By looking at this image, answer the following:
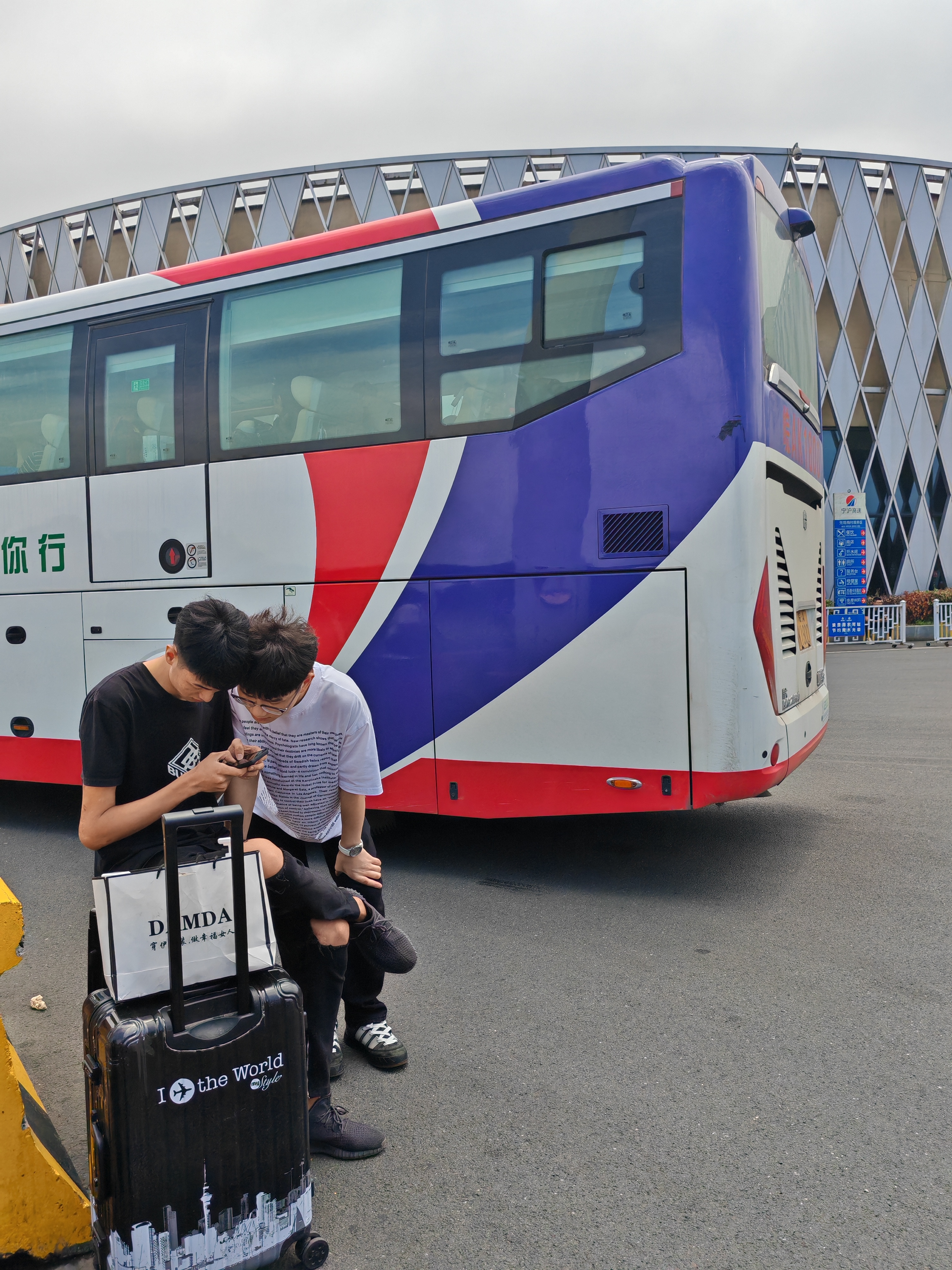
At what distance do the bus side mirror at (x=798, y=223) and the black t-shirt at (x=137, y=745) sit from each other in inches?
176

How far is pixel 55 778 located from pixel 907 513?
28.9 metres

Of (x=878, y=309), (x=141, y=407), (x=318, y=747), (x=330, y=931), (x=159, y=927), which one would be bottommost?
(x=330, y=931)

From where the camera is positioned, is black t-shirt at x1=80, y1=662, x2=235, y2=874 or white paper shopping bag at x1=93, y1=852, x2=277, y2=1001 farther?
black t-shirt at x1=80, y1=662, x2=235, y2=874

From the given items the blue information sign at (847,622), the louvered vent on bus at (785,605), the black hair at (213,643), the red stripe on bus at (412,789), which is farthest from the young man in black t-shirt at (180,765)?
the blue information sign at (847,622)

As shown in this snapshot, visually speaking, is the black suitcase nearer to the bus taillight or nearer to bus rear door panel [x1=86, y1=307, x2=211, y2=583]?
the bus taillight

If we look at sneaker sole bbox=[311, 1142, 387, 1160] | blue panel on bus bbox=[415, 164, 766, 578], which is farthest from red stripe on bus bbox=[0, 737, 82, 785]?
sneaker sole bbox=[311, 1142, 387, 1160]

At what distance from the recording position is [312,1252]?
214 cm

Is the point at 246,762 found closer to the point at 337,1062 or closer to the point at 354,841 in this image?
the point at 354,841

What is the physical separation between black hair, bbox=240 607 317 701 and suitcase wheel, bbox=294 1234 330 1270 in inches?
51.2

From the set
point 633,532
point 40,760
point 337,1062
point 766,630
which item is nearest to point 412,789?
point 633,532

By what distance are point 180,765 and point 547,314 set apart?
3302 mm

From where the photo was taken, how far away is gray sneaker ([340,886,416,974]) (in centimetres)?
278

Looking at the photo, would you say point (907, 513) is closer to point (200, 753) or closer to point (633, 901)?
point (633, 901)

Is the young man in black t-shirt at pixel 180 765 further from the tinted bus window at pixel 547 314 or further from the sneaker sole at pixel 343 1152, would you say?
the tinted bus window at pixel 547 314
